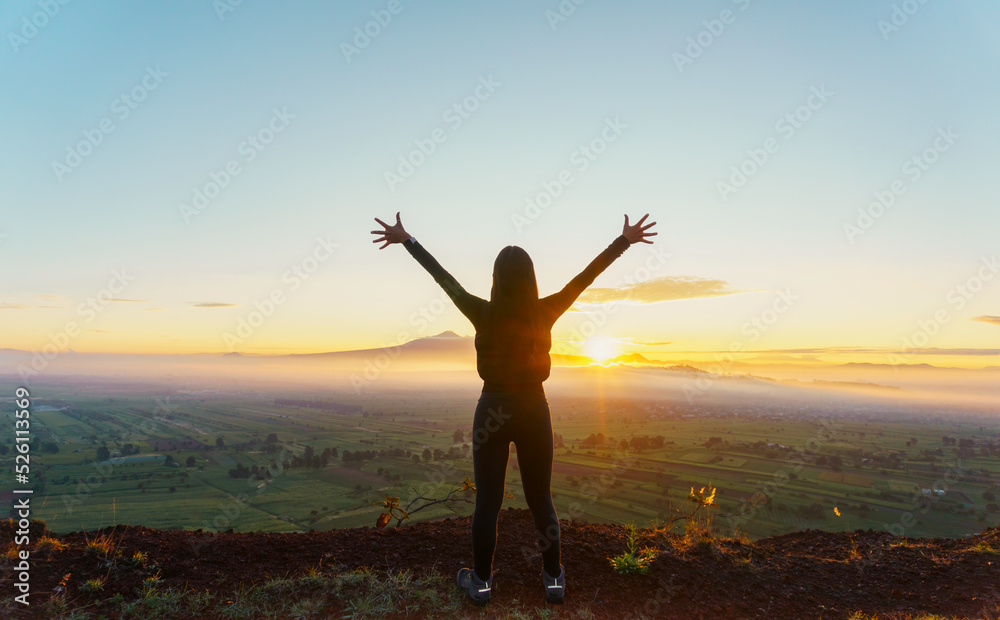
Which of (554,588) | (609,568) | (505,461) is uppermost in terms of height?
(505,461)

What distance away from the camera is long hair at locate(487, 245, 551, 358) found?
4.05 m

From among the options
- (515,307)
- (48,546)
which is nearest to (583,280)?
(515,307)

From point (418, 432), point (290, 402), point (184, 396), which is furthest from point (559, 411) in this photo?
point (184, 396)

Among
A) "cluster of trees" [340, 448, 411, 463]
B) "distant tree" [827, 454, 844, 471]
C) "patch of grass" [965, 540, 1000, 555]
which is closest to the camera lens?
"patch of grass" [965, 540, 1000, 555]

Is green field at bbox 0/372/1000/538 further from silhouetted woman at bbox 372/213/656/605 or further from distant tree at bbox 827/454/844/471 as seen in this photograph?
silhouetted woman at bbox 372/213/656/605

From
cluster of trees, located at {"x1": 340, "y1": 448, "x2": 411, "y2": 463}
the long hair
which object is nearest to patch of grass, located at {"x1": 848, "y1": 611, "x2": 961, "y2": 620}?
the long hair

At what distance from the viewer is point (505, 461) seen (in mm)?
4117

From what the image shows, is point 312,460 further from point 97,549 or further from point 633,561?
point 633,561

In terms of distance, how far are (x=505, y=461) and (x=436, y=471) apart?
17349 millimetres

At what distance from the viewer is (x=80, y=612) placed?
3.73 meters

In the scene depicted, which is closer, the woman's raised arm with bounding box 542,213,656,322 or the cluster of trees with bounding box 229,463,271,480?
the woman's raised arm with bounding box 542,213,656,322

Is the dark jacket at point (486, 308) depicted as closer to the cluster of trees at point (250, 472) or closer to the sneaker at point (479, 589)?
the sneaker at point (479, 589)

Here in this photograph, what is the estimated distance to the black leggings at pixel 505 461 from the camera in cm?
399

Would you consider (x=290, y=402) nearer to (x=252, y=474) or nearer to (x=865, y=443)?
(x=252, y=474)
